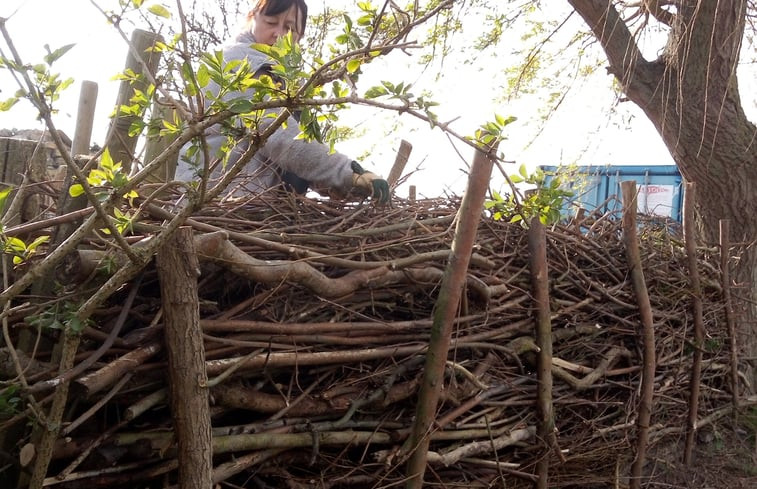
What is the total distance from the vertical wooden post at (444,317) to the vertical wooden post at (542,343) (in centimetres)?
58

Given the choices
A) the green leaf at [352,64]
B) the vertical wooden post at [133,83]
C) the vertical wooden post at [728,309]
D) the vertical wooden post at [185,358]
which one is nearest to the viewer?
the green leaf at [352,64]

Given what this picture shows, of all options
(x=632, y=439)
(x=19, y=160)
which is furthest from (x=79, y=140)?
(x=632, y=439)

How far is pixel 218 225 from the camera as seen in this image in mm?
2398

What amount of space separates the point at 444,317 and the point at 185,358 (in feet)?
3.25

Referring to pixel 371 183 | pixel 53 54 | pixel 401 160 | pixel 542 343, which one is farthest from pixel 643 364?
pixel 53 54

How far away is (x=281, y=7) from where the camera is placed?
10.1 feet

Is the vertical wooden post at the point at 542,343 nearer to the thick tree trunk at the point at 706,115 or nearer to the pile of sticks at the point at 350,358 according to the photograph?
the pile of sticks at the point at 350,358

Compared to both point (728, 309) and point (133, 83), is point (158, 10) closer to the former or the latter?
point (133, 83)

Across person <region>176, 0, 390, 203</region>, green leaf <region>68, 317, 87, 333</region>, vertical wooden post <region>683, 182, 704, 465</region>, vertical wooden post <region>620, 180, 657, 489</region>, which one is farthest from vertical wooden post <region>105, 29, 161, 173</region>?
vertical wooden post <region>683, 182, 704, 465</region>

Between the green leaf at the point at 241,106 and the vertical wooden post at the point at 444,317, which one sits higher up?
the green leaf at the point at 241,106

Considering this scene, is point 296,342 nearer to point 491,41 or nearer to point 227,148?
point 227,148

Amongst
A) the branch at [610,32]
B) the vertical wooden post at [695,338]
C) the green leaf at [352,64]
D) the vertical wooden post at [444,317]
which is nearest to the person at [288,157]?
the vertical wooden post at [444,317]

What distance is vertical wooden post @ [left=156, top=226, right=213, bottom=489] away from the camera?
1.91m

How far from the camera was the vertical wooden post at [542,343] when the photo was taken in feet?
9.78
